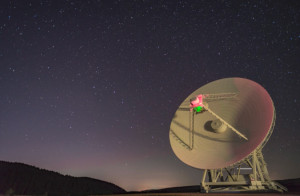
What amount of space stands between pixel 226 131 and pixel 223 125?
2.00ft

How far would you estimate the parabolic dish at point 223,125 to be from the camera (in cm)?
1750

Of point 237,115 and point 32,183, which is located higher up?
point 237,115

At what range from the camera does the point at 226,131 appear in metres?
20.0

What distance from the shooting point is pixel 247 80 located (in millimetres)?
19719

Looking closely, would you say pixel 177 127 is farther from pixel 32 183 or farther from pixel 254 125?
pixel 32 183

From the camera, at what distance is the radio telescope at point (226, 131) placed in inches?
699

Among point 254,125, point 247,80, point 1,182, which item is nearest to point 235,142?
point 254,125

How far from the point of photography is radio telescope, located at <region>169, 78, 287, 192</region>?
58.2 feet

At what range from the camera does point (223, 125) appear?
778 inches

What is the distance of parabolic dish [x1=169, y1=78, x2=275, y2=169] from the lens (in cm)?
1750

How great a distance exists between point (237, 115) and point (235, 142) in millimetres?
2331

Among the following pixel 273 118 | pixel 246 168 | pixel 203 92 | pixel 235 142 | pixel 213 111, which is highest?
pixel 203 92

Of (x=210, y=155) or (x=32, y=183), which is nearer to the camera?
(x=210, y=155)

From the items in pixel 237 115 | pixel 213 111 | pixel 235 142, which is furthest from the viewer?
pixel 213 111
